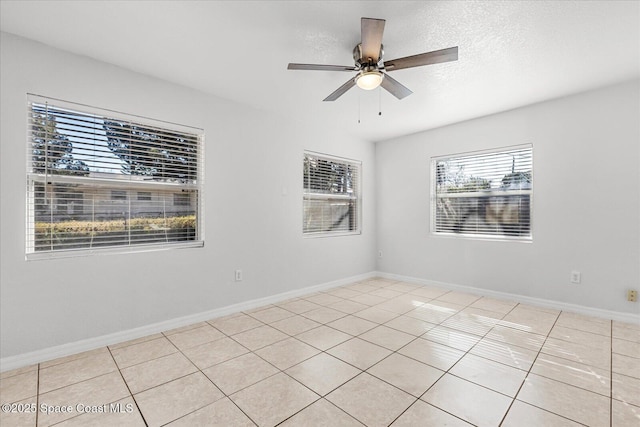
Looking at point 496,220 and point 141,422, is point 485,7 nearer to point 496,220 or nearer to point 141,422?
point 496,220

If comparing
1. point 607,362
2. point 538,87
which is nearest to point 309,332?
point 607,362

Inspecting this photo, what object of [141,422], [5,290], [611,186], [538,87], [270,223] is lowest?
[141,422]

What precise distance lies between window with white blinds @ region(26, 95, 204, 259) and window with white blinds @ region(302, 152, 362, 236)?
1582 mm

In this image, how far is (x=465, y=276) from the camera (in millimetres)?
4152

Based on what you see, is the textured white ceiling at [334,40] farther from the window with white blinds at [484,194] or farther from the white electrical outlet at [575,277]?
the white electrical outlet at [575,277]

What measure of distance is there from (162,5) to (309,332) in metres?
2.76

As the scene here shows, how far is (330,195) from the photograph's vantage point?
15.0ft

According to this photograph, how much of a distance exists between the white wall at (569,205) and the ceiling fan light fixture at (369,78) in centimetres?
250

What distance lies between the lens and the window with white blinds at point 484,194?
373 cm

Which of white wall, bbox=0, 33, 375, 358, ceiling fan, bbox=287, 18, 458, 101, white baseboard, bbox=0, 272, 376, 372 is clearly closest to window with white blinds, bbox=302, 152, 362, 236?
white wall, bbox=0, 33, 375, 358

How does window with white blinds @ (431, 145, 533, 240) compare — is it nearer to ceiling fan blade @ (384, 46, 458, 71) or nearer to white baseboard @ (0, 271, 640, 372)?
white baseboard @ (0, 271, 640, 372)

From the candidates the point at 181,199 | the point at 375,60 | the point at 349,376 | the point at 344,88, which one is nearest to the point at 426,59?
the point at 375,60

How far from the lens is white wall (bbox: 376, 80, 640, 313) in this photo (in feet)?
9.92

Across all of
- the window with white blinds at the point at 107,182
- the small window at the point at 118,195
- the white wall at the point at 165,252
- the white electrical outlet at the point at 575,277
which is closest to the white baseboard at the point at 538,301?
the white electrical outlet at the point at 575,277
